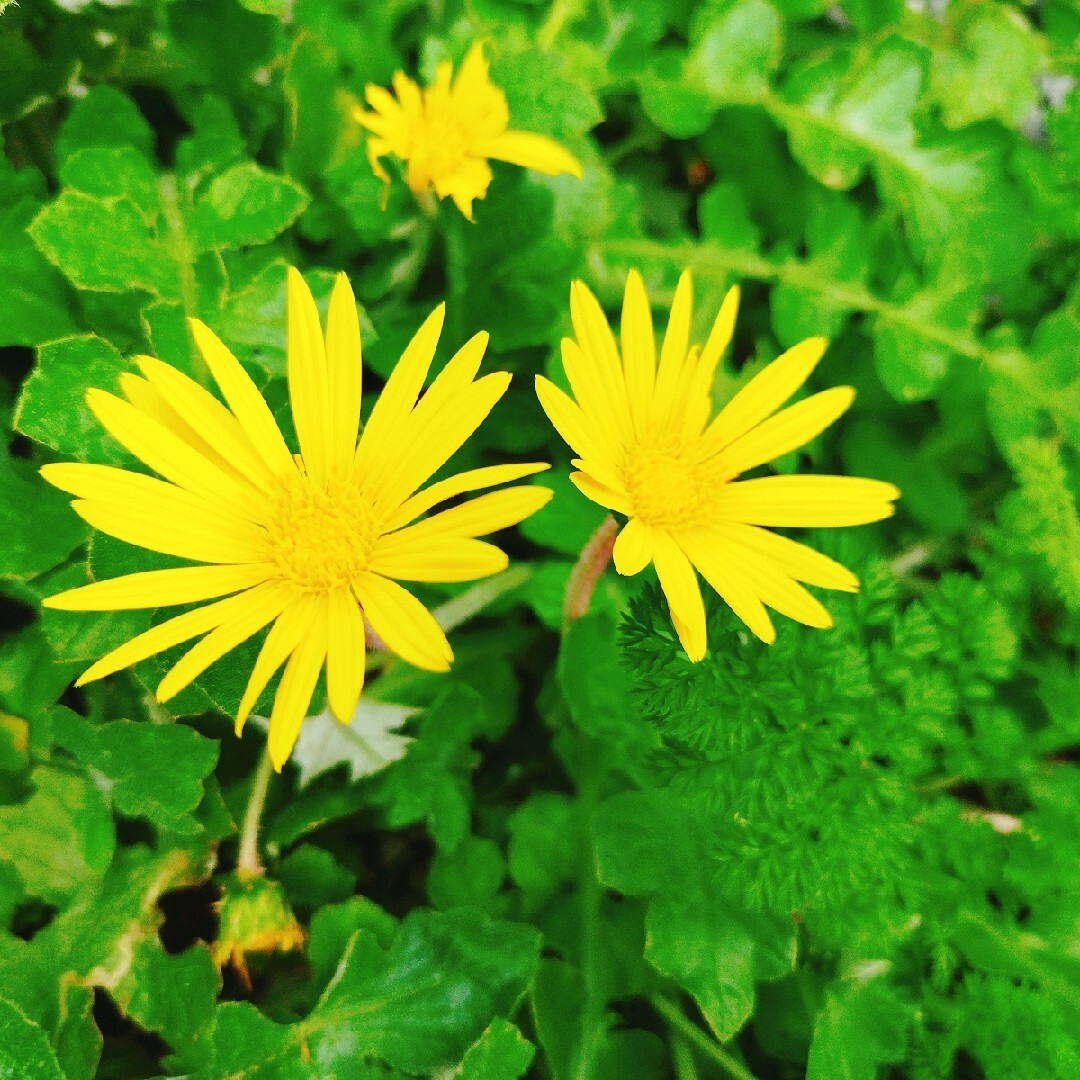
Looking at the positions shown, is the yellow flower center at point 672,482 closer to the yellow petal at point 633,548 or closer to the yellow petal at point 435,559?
the yellow petal at point 633,548

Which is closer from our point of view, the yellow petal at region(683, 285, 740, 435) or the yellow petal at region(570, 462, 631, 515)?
the yellow petal at region(570, 462, 631, 515)

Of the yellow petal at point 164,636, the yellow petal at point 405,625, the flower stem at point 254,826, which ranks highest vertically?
the yellow petal at point 405,625

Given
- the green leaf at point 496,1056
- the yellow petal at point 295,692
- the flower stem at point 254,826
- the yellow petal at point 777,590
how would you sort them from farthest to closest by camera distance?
the flower stem at point 254,826, the green leaf at point 496,1056, the yellow petal at point 777,590, the yellow petal at point 295,692

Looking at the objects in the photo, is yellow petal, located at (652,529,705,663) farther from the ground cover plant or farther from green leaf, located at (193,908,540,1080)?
green leaf, located at (193,908,540,1080)

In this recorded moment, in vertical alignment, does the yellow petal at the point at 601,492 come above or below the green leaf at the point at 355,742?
above

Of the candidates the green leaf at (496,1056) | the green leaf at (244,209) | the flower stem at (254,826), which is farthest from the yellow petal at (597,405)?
the green leaf at (496,1056)

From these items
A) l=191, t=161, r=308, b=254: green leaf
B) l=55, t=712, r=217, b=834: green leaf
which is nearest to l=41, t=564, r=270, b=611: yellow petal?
l=55, t=712, r=217, b=834: green leaf

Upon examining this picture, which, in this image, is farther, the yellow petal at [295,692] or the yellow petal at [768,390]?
the yellow petal at [768,390]
